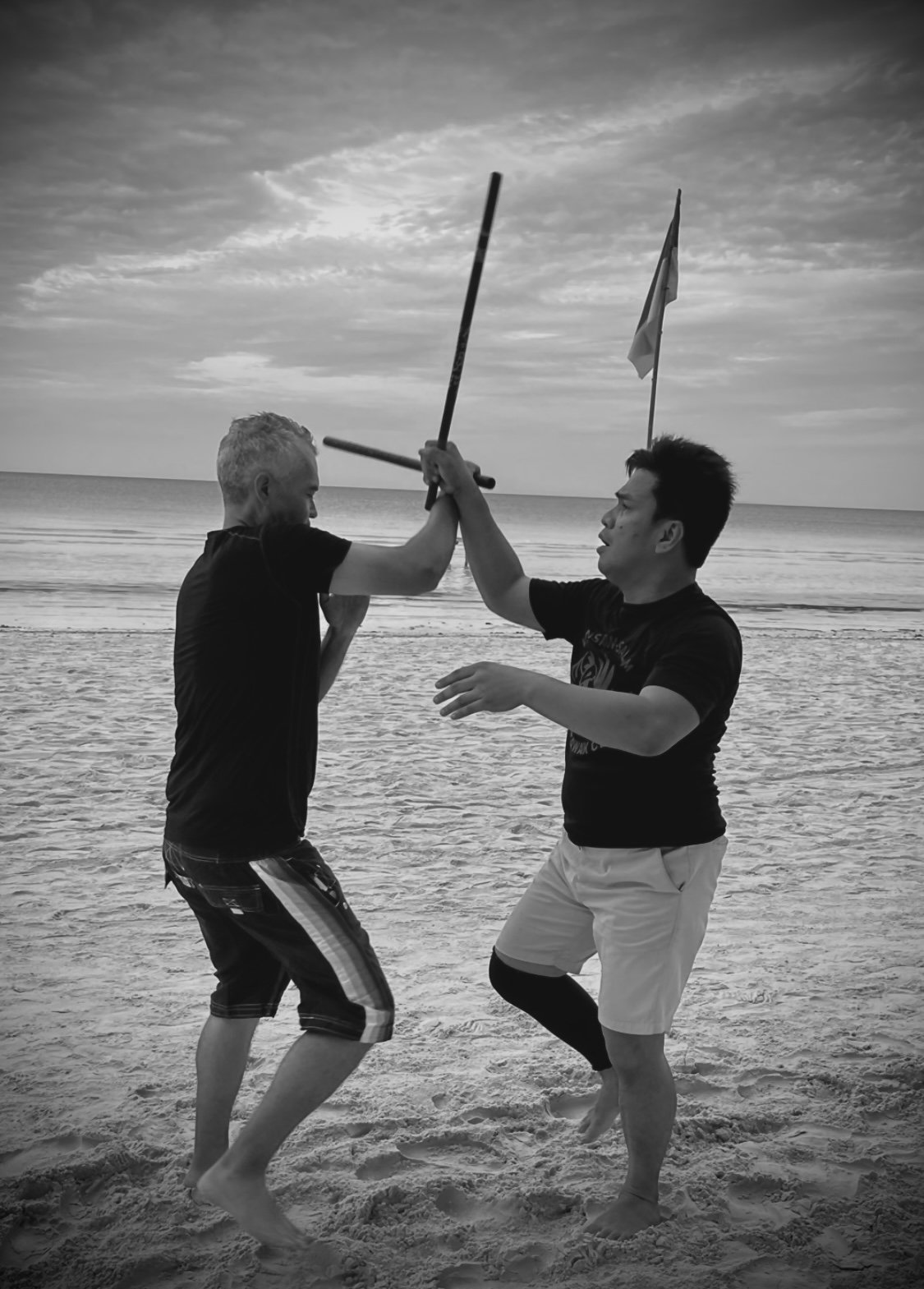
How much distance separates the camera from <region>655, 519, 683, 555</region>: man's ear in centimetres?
266

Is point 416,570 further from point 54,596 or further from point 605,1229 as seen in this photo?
point 54,596

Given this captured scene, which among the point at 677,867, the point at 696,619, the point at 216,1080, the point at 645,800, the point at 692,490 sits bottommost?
the point at 216,1080

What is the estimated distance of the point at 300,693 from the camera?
2.61 meters

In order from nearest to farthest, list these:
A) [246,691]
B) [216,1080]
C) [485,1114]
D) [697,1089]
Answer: [246,691]
[216,1080]
[485,1114]
[697,1089]

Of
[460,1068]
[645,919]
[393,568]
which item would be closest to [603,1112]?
[460,1068]

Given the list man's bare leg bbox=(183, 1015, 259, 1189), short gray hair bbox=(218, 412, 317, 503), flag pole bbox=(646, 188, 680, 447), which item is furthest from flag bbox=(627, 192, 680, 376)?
man's bare leg bbox=(183, 1015, 259, 1189)

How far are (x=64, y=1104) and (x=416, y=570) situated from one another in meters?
2.10

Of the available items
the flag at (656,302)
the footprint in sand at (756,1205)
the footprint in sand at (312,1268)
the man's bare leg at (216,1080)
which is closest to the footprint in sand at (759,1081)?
the footprint in sand at (756,1205)

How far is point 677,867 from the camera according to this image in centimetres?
261

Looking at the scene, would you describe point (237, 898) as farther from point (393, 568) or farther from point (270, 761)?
point (393, 568)

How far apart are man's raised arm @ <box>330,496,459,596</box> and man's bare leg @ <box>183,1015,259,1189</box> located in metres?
1.16

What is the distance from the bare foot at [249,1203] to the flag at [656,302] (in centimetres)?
1009

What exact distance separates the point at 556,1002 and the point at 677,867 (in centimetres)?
62

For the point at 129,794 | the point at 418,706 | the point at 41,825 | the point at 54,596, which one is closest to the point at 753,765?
the point at 418,706
